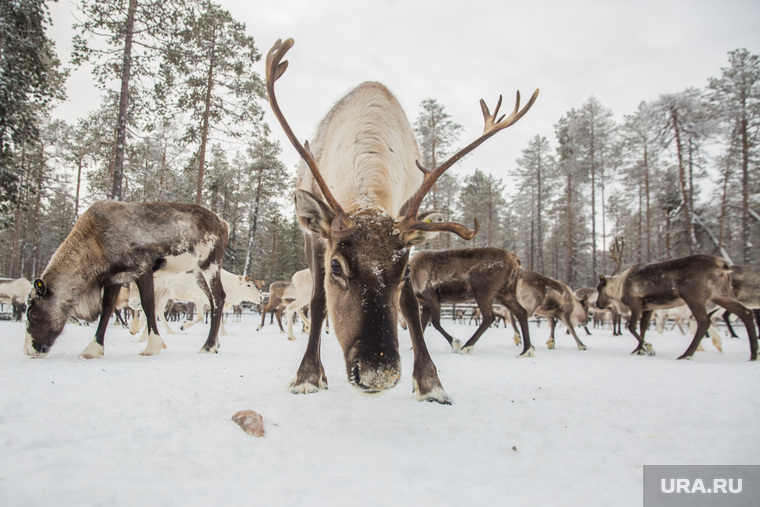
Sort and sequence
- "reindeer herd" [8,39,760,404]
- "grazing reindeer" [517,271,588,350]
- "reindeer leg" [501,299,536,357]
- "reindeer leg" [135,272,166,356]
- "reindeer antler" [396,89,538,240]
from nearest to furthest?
"reindeer herd" [8,39,760,404]
"reindeer antler" [396,89,538,240]
"reindeer leg" [135,272,166,356]
"reindeer leg" [501,299,536,357]
"grazing reindeer" [517,271,588,350]

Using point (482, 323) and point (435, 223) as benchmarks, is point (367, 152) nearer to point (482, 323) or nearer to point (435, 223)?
point (435, 223)

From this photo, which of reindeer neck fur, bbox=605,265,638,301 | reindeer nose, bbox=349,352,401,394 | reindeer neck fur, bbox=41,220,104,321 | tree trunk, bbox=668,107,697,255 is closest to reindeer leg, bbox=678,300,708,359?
reindeer neck fur, bbox=605,265,638,301

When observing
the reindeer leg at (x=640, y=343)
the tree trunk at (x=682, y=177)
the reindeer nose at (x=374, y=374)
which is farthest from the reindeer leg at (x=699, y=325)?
the tree trunk at (x=682, y=177)

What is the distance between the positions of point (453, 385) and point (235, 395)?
7.15ft

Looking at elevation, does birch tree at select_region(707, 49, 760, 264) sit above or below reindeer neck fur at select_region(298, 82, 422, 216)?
above

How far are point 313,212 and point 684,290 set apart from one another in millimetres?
7715

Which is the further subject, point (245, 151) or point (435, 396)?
point (245, 151)

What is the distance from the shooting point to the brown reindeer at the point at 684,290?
22.7ft

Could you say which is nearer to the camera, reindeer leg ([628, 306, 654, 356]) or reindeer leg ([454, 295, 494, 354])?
reindeer leg ([454, 295, 494, 354])

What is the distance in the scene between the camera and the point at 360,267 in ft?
8.79

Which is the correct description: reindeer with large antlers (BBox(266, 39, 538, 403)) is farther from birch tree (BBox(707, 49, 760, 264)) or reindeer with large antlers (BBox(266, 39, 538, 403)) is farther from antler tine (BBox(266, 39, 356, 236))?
birch tree (BBox(707, 49, 760, 264))

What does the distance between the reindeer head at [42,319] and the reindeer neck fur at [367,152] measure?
3970 millimetres

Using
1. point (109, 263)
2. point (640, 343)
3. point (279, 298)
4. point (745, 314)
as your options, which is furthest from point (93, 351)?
point (279, 298)

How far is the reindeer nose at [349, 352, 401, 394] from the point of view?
217 centimetres
